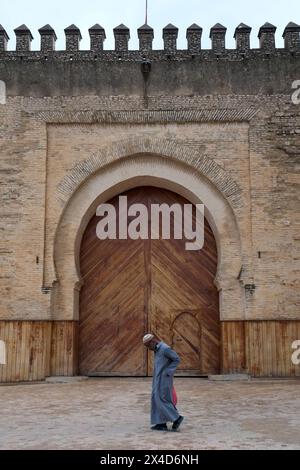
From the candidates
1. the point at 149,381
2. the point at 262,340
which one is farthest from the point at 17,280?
the point at 262,340

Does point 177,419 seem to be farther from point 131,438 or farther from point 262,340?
point 262,340

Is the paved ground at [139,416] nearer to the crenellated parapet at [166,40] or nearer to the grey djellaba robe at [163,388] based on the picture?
the grey djellaba robe at [163,388]

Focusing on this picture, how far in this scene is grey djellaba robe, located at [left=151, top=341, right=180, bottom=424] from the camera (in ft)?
19.6

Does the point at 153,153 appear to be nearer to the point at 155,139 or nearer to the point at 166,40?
the point at 155,139

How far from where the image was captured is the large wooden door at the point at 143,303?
11688 mm

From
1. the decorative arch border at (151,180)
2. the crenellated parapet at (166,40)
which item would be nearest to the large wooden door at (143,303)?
the decorative arch border at (151,180)

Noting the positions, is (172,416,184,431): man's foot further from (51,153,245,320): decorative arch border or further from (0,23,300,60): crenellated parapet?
(0,23,300,60): crenellated parapet

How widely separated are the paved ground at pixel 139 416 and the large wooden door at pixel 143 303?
122 cm

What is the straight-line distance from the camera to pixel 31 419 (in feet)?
22.2

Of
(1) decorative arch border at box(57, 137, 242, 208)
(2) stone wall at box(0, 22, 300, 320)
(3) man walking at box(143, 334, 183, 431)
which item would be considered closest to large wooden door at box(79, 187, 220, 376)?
(2) stone wall at box(0, 22, 300, 320)

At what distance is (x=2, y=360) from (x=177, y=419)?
596 cm

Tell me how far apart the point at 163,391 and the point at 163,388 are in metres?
0.04

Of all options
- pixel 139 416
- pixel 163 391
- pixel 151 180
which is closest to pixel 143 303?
pixel 151 180

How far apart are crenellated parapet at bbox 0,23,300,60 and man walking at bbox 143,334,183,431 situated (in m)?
7.79
